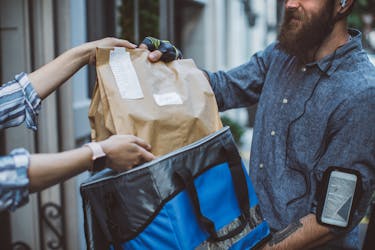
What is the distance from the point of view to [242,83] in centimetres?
222

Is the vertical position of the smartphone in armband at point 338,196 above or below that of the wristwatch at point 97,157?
below

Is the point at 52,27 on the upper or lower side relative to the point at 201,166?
upper

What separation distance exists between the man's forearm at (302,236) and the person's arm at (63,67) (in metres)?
0.98

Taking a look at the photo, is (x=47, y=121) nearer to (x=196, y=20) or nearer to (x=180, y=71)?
(x=180, y=71)

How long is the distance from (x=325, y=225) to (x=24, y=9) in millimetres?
2423

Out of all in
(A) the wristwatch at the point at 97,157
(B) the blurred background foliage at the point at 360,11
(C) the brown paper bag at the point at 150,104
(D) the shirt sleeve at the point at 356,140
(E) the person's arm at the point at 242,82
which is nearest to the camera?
(A) the wristwatch at the point at 97,157

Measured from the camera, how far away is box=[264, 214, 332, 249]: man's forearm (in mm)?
1843

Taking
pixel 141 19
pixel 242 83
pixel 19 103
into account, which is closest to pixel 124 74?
pixel 19 103

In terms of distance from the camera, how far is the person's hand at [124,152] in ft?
5.14

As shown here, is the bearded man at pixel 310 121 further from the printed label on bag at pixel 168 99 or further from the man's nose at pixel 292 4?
the printed label on bag at pixel 168 99

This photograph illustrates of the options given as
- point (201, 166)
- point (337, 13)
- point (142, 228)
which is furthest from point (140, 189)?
point (337, 13)

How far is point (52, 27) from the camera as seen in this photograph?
3322 mm

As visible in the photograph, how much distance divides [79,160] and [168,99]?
0.41m

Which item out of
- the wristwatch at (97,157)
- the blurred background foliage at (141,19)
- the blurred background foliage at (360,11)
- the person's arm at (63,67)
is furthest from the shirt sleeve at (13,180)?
the blurred background foliage at (360,11)
